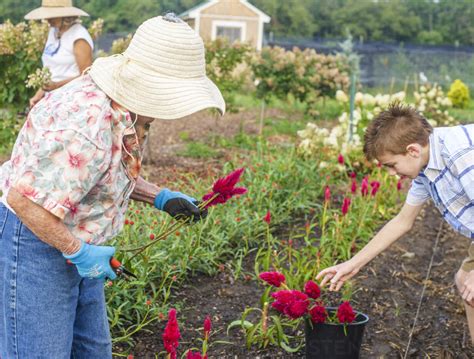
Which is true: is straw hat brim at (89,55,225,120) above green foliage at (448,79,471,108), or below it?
above

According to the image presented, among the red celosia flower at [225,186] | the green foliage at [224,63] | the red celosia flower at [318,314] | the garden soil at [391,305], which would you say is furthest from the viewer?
the green foliage at [224,63]

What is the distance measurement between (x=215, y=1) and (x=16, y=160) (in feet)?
62.1

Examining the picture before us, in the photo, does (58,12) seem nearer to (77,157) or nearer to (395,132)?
(395,132)

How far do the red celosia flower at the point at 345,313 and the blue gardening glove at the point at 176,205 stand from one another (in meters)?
0.67

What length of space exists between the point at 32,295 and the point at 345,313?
127 centimetres

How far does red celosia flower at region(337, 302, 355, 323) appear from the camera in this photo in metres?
2.88

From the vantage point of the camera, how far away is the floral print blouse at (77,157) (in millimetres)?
1965

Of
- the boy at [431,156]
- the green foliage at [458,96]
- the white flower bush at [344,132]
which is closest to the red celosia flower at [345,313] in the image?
the boy at [431,156]

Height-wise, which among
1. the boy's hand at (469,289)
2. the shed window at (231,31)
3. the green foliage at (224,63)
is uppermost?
the boy's hand at (469,289)

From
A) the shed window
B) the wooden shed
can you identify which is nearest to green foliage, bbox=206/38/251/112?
the wooden shed

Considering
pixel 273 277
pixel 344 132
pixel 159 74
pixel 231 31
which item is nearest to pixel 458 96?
pixel 231 31

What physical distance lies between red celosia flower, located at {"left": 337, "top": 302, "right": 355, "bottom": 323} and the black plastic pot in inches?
2.9

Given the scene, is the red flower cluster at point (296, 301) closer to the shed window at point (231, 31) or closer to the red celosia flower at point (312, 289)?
the red celosia flower at point (312, 289)

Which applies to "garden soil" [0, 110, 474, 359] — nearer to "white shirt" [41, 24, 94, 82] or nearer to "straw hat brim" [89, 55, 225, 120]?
"white shirt" [41, 24, 94, 82]
